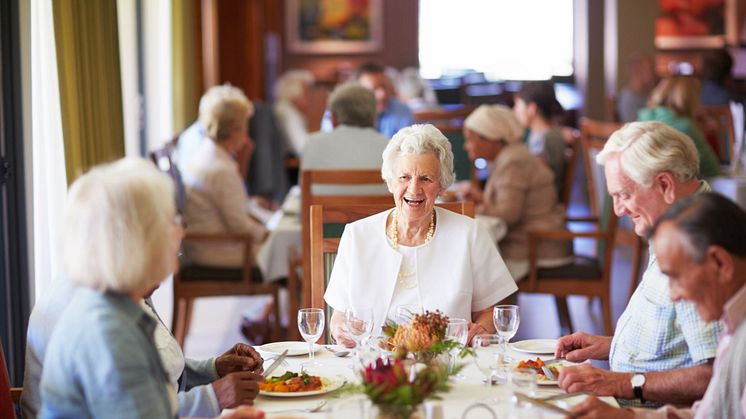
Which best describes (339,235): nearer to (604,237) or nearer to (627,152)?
(627,152)

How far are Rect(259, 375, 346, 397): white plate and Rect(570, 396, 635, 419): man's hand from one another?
57 cm

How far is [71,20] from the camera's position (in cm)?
413

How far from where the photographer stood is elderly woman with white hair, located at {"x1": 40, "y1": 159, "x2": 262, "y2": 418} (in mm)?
1781

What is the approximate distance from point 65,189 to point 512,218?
2.36 m

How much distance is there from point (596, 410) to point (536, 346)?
2.22 ft

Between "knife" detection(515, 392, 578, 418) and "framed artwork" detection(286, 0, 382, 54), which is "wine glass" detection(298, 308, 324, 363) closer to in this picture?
"knife" detection(515, 392, 578, 418)

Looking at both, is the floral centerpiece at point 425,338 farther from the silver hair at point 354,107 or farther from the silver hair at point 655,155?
the silver hair at point 354,107

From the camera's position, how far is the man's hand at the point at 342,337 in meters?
2.91

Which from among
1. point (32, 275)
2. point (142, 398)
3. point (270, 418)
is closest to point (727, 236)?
point (270, 418)

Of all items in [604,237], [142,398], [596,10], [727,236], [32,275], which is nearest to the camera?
[142,398]

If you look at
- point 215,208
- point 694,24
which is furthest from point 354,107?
point 694,24

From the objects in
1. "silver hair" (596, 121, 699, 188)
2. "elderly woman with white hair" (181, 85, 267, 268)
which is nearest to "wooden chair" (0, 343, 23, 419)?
"silver hair" (596, 121, 699, 188)

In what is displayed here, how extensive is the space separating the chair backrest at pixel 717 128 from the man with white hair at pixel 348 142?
3914 mm

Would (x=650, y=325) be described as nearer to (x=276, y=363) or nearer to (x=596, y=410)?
(x=596, y=410)
